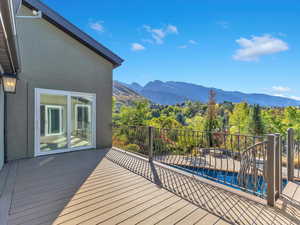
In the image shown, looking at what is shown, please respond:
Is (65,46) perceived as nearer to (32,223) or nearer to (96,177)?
(96,177)

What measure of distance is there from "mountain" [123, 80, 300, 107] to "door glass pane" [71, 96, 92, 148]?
139 ft

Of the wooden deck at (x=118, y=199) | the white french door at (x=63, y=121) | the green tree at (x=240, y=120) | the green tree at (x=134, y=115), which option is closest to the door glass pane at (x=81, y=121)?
the white french door at (x=63, y=121)

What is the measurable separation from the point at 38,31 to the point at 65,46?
79cm

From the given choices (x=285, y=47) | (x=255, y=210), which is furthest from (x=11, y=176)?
(x=285, y=47)

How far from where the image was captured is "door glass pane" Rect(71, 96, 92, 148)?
5.44m

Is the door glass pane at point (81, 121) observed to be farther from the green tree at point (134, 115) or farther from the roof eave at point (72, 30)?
the green tree at point (134, 115)

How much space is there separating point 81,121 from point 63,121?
59 cm

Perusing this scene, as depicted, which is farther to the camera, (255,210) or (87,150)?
(87,150)

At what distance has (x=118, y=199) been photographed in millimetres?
2518

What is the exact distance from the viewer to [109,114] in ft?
20.7

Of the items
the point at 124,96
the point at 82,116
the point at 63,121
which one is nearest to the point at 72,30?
the point at 82,116

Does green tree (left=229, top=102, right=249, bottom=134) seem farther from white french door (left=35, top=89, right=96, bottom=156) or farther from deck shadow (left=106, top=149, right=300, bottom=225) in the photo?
white french door (left=35, top=89, right=96, bottom=156)

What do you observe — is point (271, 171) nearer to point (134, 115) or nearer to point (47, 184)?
point (47, 184)

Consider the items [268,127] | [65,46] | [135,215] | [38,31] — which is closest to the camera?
[135,215]
